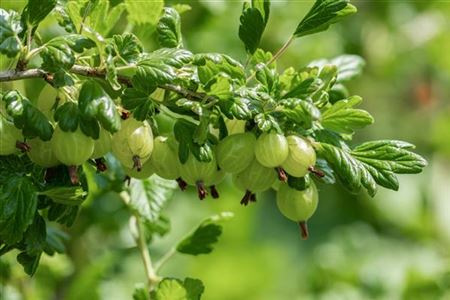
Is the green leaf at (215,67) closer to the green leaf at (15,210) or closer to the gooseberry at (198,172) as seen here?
the gooseberry at (198,172)

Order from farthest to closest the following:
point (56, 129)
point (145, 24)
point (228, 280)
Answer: point (228, 280), point (145, 24), point (56, 129)

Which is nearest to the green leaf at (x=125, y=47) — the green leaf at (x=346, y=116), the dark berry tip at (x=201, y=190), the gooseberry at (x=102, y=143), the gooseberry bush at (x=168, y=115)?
the gooseberry bush at (x=168, y=115)

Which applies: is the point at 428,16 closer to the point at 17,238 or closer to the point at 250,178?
the point at 250,178

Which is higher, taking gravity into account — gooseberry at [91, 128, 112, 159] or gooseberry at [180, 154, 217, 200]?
gooseberry at [91, 128, 112, 159]

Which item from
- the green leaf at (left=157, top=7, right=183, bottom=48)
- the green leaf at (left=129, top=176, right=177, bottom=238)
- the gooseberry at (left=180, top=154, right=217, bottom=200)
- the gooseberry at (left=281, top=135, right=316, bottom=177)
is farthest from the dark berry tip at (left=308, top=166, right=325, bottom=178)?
the green leaf at (left=129, top=176, right=177, bottom=238)

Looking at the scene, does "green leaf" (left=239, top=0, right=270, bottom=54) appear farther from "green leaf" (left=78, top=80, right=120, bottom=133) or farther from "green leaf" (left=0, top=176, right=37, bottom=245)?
"green leaf" (left=0, top=176, right=37, bottom=245)

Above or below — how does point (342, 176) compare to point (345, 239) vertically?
above

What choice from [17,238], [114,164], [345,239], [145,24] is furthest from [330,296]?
[17,238]

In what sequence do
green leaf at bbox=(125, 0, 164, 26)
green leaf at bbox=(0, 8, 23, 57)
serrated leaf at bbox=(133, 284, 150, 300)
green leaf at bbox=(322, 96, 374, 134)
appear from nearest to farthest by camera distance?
green leaf at bbox=(0, 8, 23, 57)
green leaf at bbox=(322, 96, 374, 134)
green leaf at bbox=(125, 0, 164, 26)
serrated leaf at bbox=(133, 284, 150, 300)
